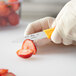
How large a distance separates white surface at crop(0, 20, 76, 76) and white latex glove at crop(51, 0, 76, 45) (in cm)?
7

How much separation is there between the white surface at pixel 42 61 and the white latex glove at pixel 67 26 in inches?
2.7

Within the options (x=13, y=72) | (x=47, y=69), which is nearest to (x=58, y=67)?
(x=47, y=69)

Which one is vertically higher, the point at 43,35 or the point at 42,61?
the point at 43,35

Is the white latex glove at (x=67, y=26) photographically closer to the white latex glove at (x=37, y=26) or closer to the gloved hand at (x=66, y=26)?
the gloved hand at (x=66, y=26)

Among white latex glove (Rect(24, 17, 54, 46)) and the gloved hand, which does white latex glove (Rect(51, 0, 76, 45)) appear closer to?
the gloved hand

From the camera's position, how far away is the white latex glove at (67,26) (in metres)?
0.64

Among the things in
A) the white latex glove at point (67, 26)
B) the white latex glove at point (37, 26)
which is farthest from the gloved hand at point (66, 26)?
the white latex glove at point (37, 26)

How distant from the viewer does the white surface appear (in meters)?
0.60

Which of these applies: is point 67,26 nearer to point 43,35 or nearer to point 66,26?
point 66,26

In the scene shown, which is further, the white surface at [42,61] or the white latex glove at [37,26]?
the white latex glove at [37,26]

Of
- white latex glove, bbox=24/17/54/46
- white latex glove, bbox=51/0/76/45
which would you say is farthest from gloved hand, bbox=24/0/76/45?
white latex glove, bbox=24/17/54/46

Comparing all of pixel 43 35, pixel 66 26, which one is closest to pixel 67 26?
pixel 66 26

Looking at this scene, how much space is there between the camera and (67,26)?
644mm

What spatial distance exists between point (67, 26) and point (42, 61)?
0.15 m
